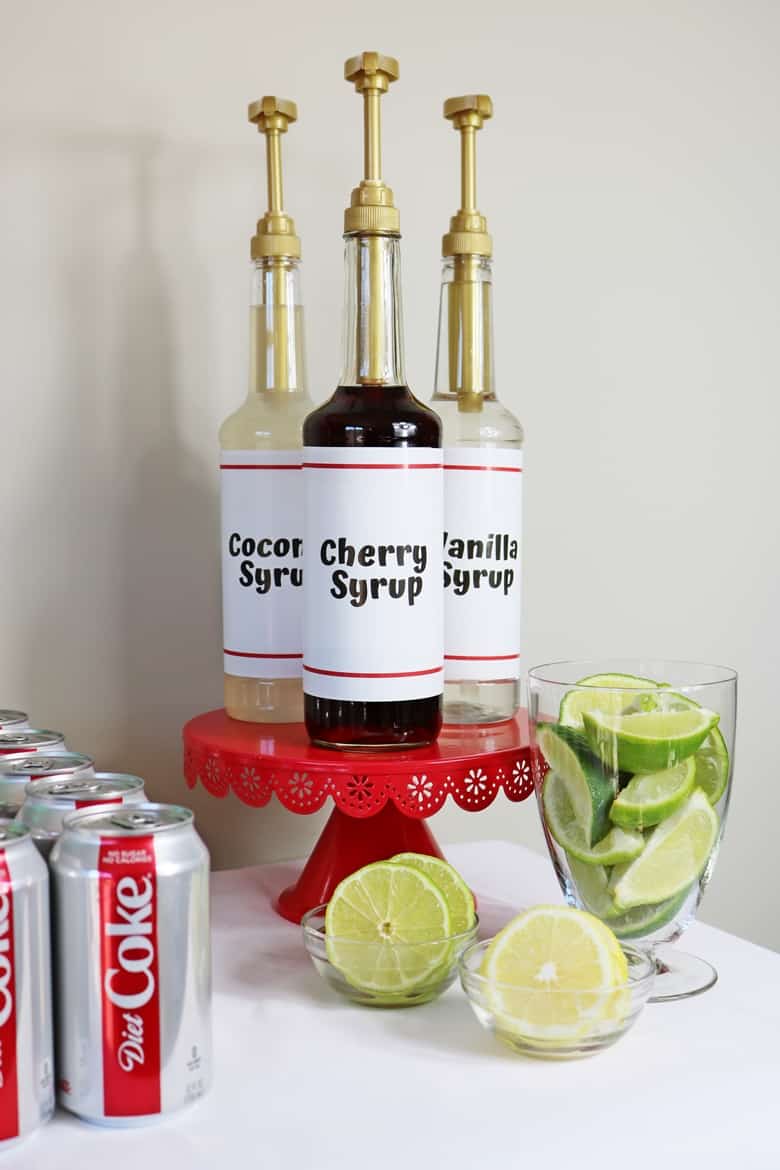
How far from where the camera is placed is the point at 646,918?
76 cm

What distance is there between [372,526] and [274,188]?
0.31 meters

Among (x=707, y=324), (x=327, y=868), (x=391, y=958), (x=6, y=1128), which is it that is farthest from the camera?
(x=707, y=324)

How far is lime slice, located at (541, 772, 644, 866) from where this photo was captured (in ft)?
2.45

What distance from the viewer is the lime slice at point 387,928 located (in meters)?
0.72

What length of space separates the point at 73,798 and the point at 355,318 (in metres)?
0.36

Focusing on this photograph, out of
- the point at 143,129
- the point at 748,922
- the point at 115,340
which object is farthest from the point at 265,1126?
the point at 748,922

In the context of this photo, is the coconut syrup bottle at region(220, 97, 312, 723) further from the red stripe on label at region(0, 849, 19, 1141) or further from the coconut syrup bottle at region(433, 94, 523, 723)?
the red stripe on label at region(0, 849, 19, 1141)

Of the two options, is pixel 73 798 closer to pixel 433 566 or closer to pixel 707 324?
pixel 433 566

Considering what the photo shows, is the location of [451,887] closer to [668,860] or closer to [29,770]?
[668,860]

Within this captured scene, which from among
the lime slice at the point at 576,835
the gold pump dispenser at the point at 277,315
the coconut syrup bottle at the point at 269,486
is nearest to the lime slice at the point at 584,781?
the lime slice at the point at 576,835

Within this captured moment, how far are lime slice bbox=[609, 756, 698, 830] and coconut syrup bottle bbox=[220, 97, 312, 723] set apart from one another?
0.27 metres

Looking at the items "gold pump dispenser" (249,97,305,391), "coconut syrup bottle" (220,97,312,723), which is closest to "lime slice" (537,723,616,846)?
"coconut syrup bottle" (220,97,312,723)

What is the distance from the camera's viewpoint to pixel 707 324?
125 cm

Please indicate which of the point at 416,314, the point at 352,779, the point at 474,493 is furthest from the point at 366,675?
the point at 416,314
